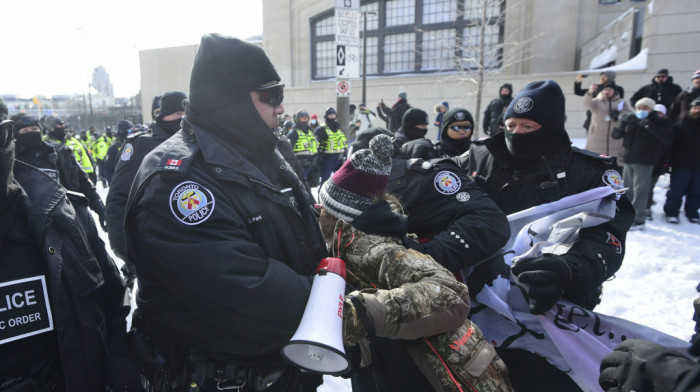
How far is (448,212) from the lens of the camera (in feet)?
7.91

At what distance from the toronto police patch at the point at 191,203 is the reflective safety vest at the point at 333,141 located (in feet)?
30.8

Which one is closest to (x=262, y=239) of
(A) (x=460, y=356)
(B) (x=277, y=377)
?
(B) (x=277, y=377)

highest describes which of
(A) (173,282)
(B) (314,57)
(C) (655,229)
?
(B) (314,57)

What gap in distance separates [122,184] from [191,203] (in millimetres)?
2761

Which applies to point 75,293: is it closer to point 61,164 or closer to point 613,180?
point 613,180

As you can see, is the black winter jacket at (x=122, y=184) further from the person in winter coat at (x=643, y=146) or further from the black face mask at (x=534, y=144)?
the person in winter coat at (x=643, y=146)

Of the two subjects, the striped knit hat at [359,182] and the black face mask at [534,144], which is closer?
the striped knit hat at [359,182]

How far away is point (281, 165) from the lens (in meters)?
1.82

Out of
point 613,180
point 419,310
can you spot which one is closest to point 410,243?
point 419,310

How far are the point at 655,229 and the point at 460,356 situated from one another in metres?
6.76

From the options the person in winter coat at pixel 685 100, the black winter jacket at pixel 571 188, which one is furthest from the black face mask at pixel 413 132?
the person in winter coat at pixel 685 100

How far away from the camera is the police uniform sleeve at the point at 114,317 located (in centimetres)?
169

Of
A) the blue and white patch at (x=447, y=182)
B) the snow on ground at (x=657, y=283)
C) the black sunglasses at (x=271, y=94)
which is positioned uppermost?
the black sunglasses at (x=271, y=94)

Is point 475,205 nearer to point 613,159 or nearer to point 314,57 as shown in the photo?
point 613,159
